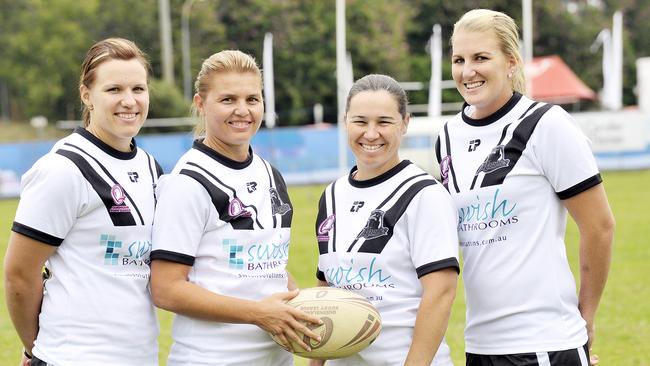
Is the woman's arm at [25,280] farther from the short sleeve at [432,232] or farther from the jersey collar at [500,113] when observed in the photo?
the jersey collar at [500,113]

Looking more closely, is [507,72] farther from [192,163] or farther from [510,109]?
[192,163]

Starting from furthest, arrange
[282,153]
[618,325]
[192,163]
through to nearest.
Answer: [282,153] < [618,325] < [192,163]

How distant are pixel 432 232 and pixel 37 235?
4.97 ft

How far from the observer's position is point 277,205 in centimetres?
382

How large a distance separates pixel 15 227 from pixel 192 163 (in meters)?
0.73

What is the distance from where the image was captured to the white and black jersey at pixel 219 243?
11.7 feet

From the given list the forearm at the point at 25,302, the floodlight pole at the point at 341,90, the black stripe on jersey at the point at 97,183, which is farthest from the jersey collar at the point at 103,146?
the floodlight pole at the point at 341,90

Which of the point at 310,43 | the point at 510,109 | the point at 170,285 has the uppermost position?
the point at 310,43

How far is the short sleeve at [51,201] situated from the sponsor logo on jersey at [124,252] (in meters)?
0.17

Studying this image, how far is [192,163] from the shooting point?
368 cm

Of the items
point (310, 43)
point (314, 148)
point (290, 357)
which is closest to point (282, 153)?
point (314, 148)

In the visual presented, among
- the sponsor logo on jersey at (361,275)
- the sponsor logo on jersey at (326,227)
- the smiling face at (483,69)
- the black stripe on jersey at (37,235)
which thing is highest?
the smiling face at (483,69)

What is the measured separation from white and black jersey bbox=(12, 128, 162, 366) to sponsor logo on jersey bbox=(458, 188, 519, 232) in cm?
132

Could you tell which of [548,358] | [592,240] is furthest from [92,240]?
[592,240]
